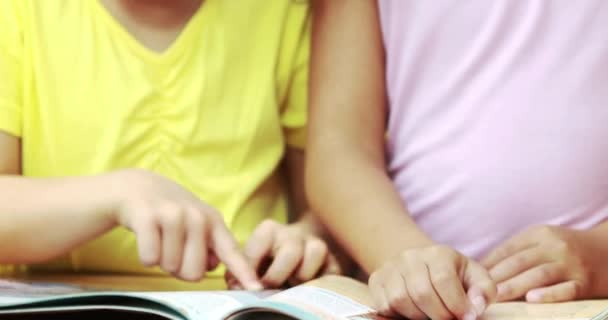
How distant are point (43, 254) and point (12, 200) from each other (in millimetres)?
54

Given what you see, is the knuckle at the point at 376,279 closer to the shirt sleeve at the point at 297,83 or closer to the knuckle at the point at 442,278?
the knuckle at the point at 442,278

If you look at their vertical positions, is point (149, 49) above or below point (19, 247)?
above

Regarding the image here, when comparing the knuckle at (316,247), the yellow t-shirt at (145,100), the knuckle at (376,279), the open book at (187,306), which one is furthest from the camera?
the yellow t-shirt at (145,100)

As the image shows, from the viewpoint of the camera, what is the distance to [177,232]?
729 mm

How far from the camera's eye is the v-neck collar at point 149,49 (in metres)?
0.91

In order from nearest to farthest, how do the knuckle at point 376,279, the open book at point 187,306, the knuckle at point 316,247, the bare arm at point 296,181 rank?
1. the open book at point 187,306
2. the knuckle at point 376,279
3. the knuckle at point 316,247
4. the bare arm at point 296,181

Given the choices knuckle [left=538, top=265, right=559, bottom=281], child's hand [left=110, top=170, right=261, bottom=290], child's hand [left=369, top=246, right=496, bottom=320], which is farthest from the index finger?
knuckle [left=538, top=265, right=559, bottom=281]

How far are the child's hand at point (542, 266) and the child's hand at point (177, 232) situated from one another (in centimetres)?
19

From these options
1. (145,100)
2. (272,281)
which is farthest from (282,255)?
(145,100)

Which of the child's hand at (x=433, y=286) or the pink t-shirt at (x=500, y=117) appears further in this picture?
the pink t-shirt at (x=500, y=117)

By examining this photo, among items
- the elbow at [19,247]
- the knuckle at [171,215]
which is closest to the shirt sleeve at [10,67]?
the elbow at [19,247]

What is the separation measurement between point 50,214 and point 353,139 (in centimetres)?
28

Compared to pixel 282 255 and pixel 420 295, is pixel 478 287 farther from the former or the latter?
pixel 282 255

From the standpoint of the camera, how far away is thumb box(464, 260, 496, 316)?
61 centimetres
